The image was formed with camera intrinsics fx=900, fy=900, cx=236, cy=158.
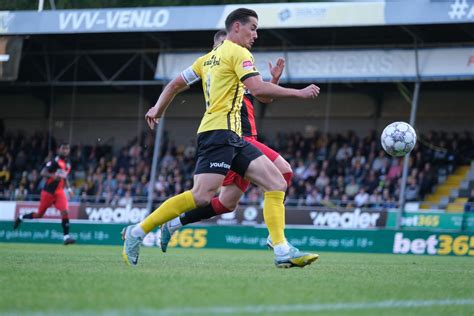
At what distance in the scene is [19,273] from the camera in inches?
301

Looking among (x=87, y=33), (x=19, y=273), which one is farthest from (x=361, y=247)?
(x=19, y=273)

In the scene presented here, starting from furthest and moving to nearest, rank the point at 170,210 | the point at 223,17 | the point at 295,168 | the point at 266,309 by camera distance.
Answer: the point at 295,168, the point at 223,17, the point at 170,210, the point at 266,309

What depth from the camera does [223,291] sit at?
20.0 feet

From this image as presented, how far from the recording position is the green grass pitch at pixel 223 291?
5.16m

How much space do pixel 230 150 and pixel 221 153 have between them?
0.09 meters

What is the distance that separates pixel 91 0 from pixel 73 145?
26.1 ft

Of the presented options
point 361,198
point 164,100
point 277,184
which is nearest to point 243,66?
point 164,100

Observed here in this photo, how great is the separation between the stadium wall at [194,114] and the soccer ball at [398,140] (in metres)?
16.5

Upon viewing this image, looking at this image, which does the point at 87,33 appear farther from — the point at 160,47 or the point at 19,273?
the point at 19,273

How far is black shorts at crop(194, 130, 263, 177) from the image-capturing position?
26.6 feet

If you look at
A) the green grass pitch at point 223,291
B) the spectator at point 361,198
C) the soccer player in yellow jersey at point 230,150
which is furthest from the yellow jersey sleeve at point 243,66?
the spectator at point 361,198

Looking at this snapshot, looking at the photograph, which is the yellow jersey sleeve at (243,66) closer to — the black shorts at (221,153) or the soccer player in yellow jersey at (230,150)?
the soccer player in yellow jersey at (230,150)

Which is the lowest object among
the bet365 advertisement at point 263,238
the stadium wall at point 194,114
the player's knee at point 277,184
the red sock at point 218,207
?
the bet365 advertisement at point 263,238

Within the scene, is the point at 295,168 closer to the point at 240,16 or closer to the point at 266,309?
the point at 240,16
